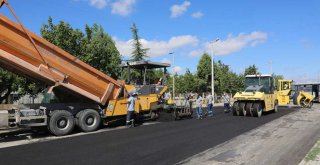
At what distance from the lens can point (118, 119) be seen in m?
13.9

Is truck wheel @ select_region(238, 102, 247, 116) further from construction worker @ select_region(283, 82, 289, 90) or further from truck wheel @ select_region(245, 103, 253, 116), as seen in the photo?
construction worker @ select_region(283, 82, 289, 90)

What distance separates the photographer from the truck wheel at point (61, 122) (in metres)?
11.6

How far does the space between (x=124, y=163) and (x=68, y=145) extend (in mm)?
2826

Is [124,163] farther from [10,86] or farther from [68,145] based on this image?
[10,86]

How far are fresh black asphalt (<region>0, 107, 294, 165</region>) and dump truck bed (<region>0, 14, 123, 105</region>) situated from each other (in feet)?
5.60

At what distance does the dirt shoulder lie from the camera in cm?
771

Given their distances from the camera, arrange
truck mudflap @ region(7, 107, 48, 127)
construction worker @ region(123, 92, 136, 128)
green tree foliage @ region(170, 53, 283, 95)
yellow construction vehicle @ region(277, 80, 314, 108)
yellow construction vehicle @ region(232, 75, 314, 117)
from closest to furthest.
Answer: truck mudflap @ region(7, 107, 48, 127) < construction worker @ region(123, 92, 136, 128) < yellow construction vehicle @ region(232, 75, 314, 117) < yellow construction vehicle @ region(277, 80, 314, 108) < green tree foliage @ region(170, 53, 283, 95)

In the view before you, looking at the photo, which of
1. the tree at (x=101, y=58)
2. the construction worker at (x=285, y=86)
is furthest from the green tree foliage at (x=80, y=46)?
the construction worker at (x=285, y=86)

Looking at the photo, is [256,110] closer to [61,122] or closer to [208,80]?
[61,122]

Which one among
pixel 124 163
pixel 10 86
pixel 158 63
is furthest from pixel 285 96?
pixel 124 163

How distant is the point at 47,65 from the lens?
1119 centimetres

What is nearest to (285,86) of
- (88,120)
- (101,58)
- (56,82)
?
(101,58)

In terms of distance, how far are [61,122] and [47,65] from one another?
6.71ft

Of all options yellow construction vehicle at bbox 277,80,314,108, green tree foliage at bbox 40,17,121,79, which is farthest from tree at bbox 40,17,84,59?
yellow construction vehicle at bbox 277,80,314,108
